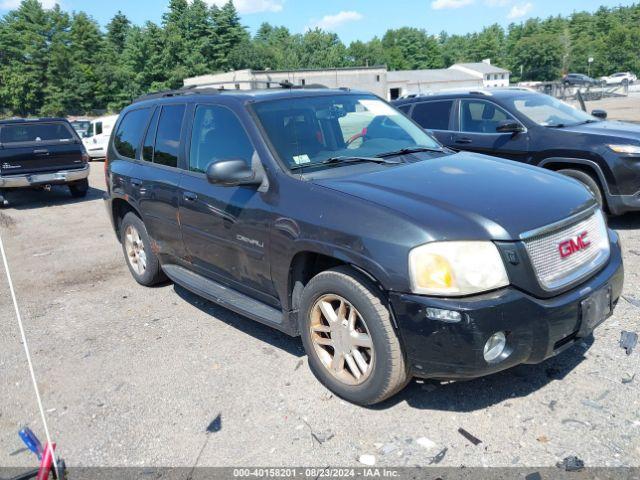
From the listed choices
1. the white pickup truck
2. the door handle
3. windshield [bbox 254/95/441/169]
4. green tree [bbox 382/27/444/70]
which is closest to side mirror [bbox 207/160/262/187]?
windshield [bbox 254/95/441/169]

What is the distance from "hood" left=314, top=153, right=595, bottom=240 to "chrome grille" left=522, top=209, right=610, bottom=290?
73 mm

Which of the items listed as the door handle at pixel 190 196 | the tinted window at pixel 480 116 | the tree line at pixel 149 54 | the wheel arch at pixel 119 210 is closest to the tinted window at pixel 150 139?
the wheel arch at pixel 119 210

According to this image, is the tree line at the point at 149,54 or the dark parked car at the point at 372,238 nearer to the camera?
the dark parked car at the point at 372,238

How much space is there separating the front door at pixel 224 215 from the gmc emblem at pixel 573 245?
180cm

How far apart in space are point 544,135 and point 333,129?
13.3 feet

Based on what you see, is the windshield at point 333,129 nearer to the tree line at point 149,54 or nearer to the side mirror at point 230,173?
the side mirror at point 230,173

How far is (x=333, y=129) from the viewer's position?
13.9 feet

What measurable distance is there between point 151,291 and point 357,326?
324 cm

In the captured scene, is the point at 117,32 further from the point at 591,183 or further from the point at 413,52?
the point at 591,183

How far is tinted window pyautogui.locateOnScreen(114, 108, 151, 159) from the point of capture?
5.49 m

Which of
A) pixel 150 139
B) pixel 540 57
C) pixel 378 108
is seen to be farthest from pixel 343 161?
pixel 540 57

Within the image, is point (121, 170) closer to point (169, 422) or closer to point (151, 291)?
point (151, 291)

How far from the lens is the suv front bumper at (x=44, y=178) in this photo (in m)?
11.8

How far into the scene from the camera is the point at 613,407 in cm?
320
